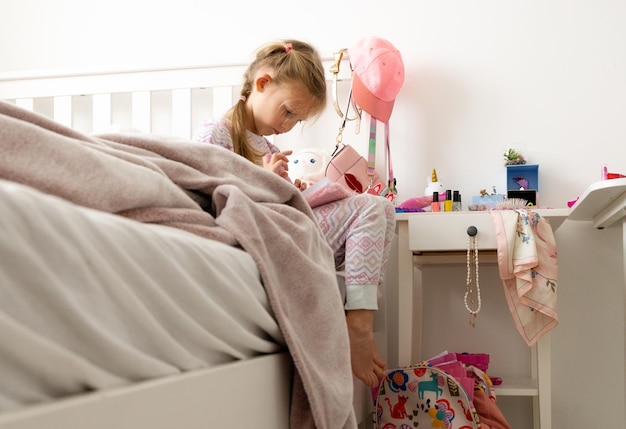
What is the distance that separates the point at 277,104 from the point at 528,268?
656 mm

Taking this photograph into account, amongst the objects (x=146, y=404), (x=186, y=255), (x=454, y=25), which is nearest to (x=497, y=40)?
(x=454, y=25)

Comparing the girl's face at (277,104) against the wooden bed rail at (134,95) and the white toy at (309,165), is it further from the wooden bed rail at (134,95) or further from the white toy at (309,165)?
the wooden bed rail at (134,95)

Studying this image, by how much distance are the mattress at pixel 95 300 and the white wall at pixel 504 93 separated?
1.48 metres

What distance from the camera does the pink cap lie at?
1963 millimetres

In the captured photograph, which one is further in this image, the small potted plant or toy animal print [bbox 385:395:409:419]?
the small potted plant

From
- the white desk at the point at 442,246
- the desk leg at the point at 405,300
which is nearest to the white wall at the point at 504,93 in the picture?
the white desk at the point at 442,246

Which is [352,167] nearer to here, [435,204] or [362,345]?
[435,204]

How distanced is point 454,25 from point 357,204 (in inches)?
36.6

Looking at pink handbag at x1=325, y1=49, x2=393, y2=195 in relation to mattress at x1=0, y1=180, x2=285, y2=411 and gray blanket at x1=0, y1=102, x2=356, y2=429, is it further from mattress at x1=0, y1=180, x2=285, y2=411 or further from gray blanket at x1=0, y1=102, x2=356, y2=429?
mattress at x1=0, y1=180, x2=285, y2=411

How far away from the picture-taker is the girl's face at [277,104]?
5.37ft

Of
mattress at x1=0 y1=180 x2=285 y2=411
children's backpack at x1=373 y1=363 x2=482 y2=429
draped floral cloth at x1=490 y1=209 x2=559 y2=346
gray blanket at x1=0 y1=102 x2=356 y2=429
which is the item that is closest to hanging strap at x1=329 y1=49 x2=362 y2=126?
draped floral cloth at x1=490 y1=209 x2=559 y2=346

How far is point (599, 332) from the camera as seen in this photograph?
6.41ft

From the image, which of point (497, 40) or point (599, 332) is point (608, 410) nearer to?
point (599, 332)

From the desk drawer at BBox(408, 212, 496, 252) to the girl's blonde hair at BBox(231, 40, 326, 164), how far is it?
1.18ft
